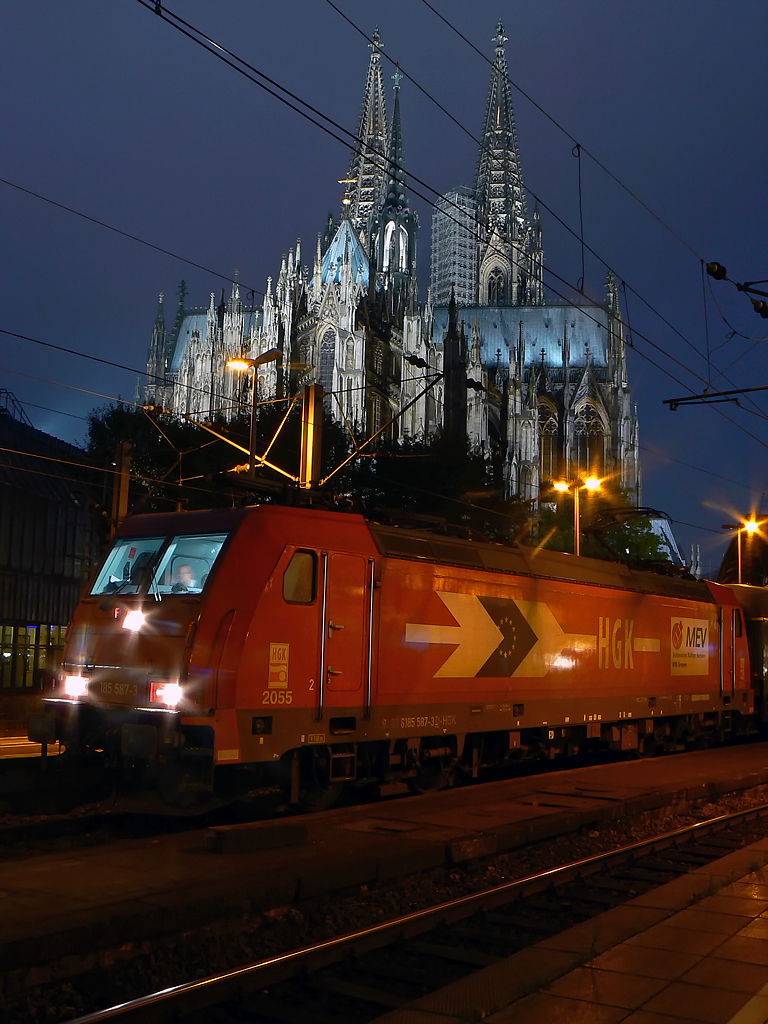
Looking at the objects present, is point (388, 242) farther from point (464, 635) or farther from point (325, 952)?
point (325, 952)

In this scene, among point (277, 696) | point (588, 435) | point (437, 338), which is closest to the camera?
point (277, 696)

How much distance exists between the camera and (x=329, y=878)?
27.3ft

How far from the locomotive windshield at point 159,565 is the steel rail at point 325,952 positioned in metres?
4.62

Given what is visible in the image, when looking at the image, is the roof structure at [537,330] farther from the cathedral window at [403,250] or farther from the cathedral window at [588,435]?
the cathedral window at [588,435]

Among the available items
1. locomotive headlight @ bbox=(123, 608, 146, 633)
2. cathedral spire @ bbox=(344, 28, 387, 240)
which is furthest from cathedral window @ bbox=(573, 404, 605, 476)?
locomotive headlight @ bbox=(123, 608, 146, 633)

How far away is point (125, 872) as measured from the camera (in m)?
8.19

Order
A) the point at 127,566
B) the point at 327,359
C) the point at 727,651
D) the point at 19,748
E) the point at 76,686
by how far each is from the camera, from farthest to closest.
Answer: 1. the point at 327,359
2. the point at 727,651
3. the point at 19,748
4. the point at 127,566
5. the point at 76,686

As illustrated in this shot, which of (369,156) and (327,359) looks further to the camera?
(369,156)

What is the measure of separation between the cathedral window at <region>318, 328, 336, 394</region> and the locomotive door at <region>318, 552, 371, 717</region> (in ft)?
230

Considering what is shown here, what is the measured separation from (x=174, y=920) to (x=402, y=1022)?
227 cm

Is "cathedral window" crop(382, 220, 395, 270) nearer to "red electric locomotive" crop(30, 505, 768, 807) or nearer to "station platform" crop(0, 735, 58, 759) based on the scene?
"station platform" crop(0, 735, 58, 759)

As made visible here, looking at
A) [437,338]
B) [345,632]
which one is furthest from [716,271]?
[437,338]

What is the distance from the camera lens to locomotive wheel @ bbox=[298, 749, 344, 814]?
11.7 metres

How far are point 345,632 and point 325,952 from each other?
5.35 meters
